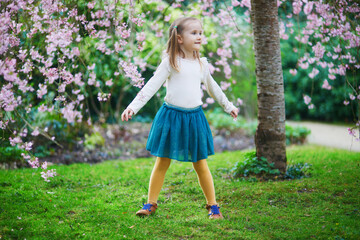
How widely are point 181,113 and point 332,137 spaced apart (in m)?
5.11

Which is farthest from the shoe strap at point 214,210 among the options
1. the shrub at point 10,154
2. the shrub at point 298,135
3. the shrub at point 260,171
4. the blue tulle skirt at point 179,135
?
the shrub at point 298,135

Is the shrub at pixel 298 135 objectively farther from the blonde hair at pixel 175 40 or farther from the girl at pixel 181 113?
the blonde hair at pixel 175 40

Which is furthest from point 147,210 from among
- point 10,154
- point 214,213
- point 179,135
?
point 10,154

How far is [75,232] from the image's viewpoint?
8.88 feet

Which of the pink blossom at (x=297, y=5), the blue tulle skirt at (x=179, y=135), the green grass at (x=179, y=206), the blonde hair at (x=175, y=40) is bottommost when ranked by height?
the green grass at (x=179, y=206)

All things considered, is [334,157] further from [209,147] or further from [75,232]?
[75,232]

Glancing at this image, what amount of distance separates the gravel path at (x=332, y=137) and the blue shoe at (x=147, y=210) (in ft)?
13.4

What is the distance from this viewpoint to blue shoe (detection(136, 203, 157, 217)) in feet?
9.98

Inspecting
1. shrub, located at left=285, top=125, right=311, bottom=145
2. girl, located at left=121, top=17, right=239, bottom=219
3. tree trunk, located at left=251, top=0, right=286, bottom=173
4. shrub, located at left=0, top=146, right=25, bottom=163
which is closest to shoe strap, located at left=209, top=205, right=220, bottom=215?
girl, located at left=121, top=17, right=239, bottom=219

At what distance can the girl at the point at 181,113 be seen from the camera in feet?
9.67

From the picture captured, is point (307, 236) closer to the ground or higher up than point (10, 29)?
closer to the ground

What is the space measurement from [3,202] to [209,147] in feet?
6.43

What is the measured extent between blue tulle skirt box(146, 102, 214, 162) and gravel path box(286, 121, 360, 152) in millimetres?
3888

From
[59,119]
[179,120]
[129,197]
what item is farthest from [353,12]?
[59,119]
